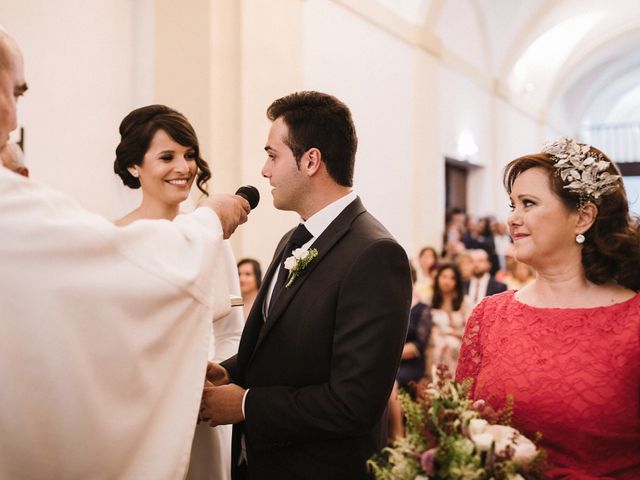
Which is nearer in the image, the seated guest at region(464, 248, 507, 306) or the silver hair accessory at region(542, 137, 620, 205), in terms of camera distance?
the silver hair accessory at region(542, 137, 620, 205)

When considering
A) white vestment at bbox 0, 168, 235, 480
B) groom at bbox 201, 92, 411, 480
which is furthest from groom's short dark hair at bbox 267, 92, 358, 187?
white vestment at bbox 0, 168, 235, 480

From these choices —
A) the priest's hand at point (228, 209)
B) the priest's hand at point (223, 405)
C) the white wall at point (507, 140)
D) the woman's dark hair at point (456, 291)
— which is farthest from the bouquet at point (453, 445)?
the white wall at point (507, 140)

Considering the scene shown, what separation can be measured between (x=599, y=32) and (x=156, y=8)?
12.5 m

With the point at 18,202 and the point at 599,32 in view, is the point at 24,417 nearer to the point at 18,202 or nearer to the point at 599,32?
the point at 18,202

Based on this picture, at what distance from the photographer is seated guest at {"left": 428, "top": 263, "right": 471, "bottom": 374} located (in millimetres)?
5340

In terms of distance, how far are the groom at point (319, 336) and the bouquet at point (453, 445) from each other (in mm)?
264

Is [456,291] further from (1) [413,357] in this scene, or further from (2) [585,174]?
(2) [585,174]

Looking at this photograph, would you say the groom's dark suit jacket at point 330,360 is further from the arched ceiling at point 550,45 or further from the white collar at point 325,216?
the arched ceiling at point 550,45

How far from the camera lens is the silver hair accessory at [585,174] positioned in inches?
86.4

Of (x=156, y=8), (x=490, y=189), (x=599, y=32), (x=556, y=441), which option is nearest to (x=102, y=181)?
(x=156, y=8)

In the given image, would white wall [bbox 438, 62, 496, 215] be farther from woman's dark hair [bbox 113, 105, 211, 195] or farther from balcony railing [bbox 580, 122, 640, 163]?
balcony railing [bbox 580, 122, 640, 163]

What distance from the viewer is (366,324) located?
6.27 ft

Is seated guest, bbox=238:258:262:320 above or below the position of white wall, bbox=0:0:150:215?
below

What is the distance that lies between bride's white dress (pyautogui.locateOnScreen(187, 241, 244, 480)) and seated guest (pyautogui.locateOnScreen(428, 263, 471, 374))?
9.94 ft
